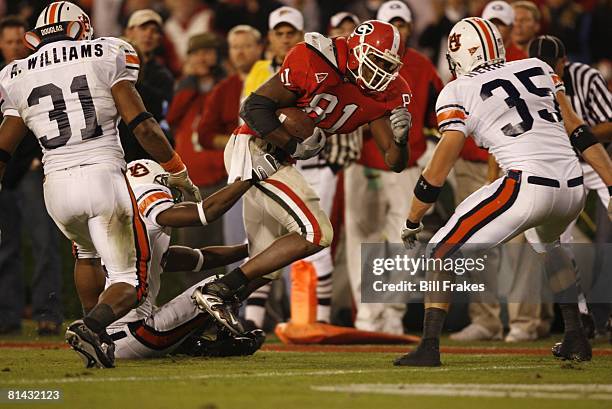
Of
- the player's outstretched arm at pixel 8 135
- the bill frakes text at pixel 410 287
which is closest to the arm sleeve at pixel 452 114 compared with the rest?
the player's outstretched arm at pixel 8 135

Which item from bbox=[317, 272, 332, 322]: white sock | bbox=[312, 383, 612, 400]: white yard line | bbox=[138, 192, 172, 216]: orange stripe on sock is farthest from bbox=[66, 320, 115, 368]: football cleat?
bbox=[317, 272, 332, 322]: white sock

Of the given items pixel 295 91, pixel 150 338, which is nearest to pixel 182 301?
pixel 150 338

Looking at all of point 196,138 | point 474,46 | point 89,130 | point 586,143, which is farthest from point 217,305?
point 196,138

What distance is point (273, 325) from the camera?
9.91m

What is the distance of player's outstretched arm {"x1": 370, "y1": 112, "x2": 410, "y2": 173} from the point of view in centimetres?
701

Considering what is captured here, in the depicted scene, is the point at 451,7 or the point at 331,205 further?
the point at 451,7

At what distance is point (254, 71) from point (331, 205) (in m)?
1.15

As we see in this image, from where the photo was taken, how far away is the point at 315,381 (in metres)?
5.57

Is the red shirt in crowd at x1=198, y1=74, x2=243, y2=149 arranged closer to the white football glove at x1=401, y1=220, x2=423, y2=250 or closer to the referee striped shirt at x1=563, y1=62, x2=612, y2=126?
the referee striped shirt at x1=563, y1=62, x2=612, y2=126

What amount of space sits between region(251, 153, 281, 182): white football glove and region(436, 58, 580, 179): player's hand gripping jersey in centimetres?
107

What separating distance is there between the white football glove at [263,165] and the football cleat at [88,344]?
1388 mm

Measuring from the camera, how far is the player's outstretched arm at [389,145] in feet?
23.0

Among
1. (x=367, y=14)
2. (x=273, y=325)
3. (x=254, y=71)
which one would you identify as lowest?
(x=273, y=325)

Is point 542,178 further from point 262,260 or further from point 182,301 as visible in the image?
point 182,301
